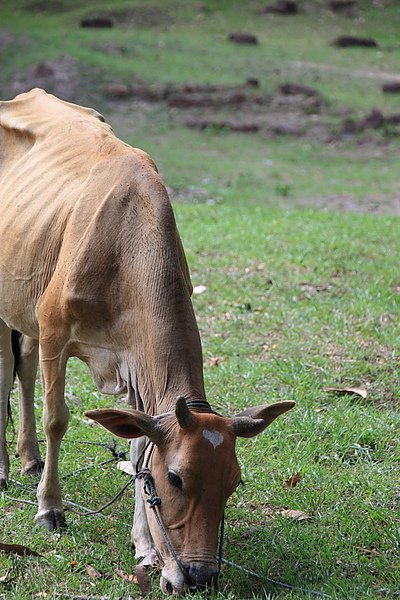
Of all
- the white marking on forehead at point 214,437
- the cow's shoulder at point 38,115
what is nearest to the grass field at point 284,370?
the white marking on forehead at point 214,437

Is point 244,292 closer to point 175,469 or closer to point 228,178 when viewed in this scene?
point 175,469

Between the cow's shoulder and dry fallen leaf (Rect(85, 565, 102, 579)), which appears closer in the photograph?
dry fallen leaf (Rect(85, 565, 102, 579))

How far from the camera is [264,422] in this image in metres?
3.90

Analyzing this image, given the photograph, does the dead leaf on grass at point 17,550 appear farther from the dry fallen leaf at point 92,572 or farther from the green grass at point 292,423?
the dry fallen leaf at point 92,572

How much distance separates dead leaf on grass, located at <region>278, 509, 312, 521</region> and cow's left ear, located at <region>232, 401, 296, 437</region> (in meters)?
0.92

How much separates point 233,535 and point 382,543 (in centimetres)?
67

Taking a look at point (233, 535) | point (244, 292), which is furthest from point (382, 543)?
point (244, 292)

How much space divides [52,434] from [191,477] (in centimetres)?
122

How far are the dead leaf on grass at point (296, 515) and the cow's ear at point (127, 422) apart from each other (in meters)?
1.11

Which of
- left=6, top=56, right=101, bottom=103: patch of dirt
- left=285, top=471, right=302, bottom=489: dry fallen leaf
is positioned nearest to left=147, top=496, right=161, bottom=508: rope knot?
left=285, top=471, right=302, bottom=489: dry fallen leaf

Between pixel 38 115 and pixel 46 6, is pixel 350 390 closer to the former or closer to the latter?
pixel 38 115

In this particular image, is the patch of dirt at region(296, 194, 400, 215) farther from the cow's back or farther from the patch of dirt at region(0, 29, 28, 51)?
the patch of dirt at region(0, 29, 28, 51)

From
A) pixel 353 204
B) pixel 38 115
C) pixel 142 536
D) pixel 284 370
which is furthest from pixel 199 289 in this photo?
pixel 353 204

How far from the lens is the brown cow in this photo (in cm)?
370
